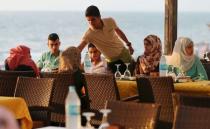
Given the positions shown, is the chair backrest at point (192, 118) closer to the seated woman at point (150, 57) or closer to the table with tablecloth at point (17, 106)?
the table with tablecloth at point (17, 106)

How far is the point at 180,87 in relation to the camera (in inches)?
271

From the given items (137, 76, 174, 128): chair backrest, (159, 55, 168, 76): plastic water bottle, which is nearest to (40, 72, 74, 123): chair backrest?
(137, 76, 174, 128): chair backrest

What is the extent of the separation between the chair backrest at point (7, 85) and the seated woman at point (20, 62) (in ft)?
2.61

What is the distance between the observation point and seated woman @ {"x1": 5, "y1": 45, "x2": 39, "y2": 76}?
7867mm

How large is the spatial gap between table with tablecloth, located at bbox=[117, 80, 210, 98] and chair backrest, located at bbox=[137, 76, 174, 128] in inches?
17.8

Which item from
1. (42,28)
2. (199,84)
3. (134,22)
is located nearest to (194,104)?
(199,84)

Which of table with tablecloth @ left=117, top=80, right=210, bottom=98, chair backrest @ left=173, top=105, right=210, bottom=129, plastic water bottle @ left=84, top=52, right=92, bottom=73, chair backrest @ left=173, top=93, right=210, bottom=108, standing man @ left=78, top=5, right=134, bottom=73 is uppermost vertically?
standing man @ left=78, top=5, right=134, bottom=73

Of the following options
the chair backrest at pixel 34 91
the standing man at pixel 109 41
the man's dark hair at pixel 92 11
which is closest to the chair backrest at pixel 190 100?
the chair backrest at pixel 34 91

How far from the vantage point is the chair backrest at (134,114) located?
4605mm

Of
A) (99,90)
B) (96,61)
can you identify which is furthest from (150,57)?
(99,90)

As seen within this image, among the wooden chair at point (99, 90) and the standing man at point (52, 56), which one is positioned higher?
the standing man at point (52, 56)

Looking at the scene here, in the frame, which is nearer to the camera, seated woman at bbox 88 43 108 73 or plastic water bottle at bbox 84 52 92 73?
seated woman at bbox 88 43 108 73

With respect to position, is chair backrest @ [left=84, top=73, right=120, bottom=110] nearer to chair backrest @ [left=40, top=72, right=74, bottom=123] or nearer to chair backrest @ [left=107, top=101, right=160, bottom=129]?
chair backrest @ [left=40, top=72, right=74, bottom=123]

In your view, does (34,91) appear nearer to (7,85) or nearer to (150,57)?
(7,85)
